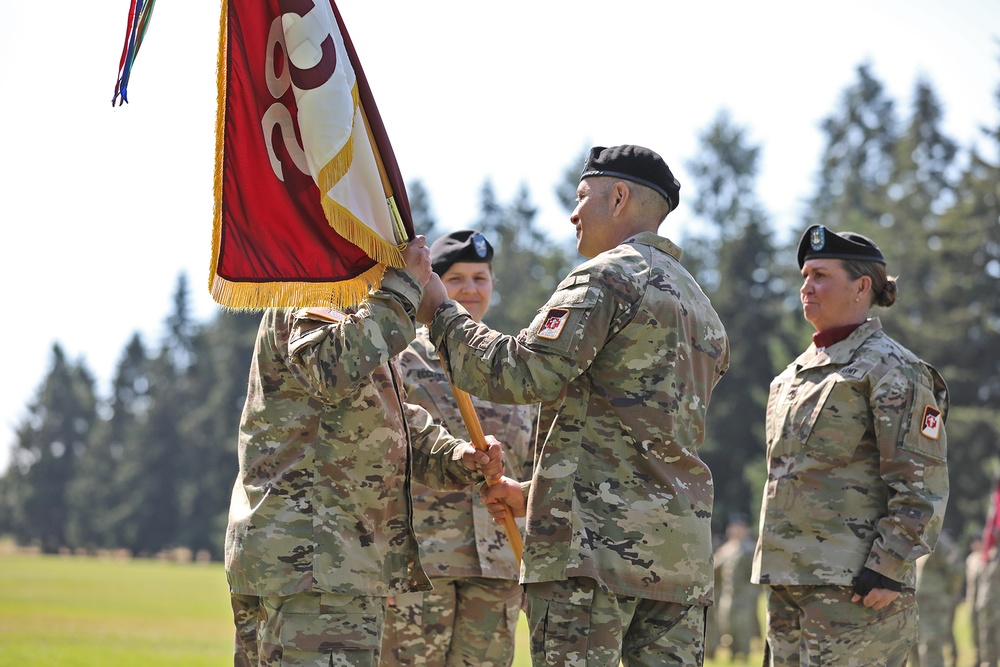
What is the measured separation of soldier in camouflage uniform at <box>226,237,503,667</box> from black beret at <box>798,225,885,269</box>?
238 cm

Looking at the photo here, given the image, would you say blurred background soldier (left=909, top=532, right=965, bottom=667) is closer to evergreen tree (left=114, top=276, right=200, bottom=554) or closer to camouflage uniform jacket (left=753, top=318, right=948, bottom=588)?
camouflage uniform jacket (left=753, top=318, right=948, bottom=588)

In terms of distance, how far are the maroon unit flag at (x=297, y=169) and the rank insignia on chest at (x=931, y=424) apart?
265cm

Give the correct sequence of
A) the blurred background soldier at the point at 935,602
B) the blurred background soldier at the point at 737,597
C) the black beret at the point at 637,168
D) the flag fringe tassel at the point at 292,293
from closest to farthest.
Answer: the flag fringe tassel at the point at 292,293 → the black beret at the point at 637,168 → the blurred background soldier at the point at 935,602 → the blurred background soldier at the point at 737,597

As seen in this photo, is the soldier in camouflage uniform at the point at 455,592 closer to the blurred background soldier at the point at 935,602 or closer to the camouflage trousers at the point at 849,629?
the camouflage trousers at the point at 849,629

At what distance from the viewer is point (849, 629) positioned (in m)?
5.48

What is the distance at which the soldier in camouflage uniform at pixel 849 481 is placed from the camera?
215 inches

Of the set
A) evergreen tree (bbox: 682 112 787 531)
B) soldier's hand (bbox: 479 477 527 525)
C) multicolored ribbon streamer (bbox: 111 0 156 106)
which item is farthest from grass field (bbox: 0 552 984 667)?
evergreen tree (bbox: 682 112 787 531)

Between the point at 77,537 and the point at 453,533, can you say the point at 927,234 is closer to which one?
the point at 453,533

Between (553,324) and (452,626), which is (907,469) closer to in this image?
(553,324)

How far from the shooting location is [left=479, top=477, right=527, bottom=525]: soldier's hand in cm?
534

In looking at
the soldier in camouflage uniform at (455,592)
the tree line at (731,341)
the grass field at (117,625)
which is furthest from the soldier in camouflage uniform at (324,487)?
the tree line at (731,341)

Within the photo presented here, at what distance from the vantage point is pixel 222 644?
16.8m

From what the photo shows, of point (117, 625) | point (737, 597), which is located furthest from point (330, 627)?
point (117, 625)

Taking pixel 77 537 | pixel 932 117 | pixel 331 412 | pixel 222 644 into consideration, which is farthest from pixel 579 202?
pixel 77 537
